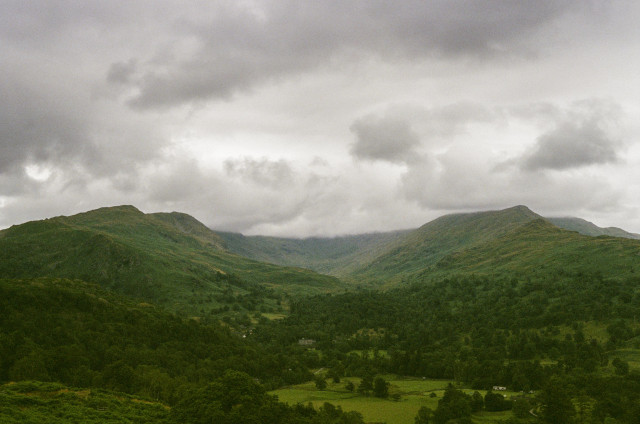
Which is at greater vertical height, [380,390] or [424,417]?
[424,417]

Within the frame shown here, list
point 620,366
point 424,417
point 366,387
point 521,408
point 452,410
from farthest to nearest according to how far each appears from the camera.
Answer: point 620,366, point 366,387, point 521,408, point 452,410, point 424,417

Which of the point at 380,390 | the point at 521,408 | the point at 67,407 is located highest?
the point at 67,407

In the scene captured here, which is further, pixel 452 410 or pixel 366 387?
pixel 366 387

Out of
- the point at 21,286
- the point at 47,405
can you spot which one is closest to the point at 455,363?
the point at 47,405

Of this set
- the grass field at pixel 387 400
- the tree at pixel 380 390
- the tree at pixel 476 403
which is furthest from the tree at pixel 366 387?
the tree at pixel 476 403

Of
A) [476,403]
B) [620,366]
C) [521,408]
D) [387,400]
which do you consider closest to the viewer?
[521,408]

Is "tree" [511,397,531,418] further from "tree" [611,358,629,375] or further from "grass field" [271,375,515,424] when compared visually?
"tree" [611,358,629,375]

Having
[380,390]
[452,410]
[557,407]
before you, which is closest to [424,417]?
[452,410]

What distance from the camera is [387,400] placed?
148625mm

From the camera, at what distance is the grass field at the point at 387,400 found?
123m

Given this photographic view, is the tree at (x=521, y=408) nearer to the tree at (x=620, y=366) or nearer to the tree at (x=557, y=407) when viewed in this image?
the tree at (x=557, y=407)

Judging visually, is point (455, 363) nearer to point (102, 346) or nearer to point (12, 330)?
point (102, 346)

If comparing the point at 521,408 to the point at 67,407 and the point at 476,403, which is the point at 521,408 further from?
the point at 67,407

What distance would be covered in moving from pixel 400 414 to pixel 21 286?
18226 centimetres
